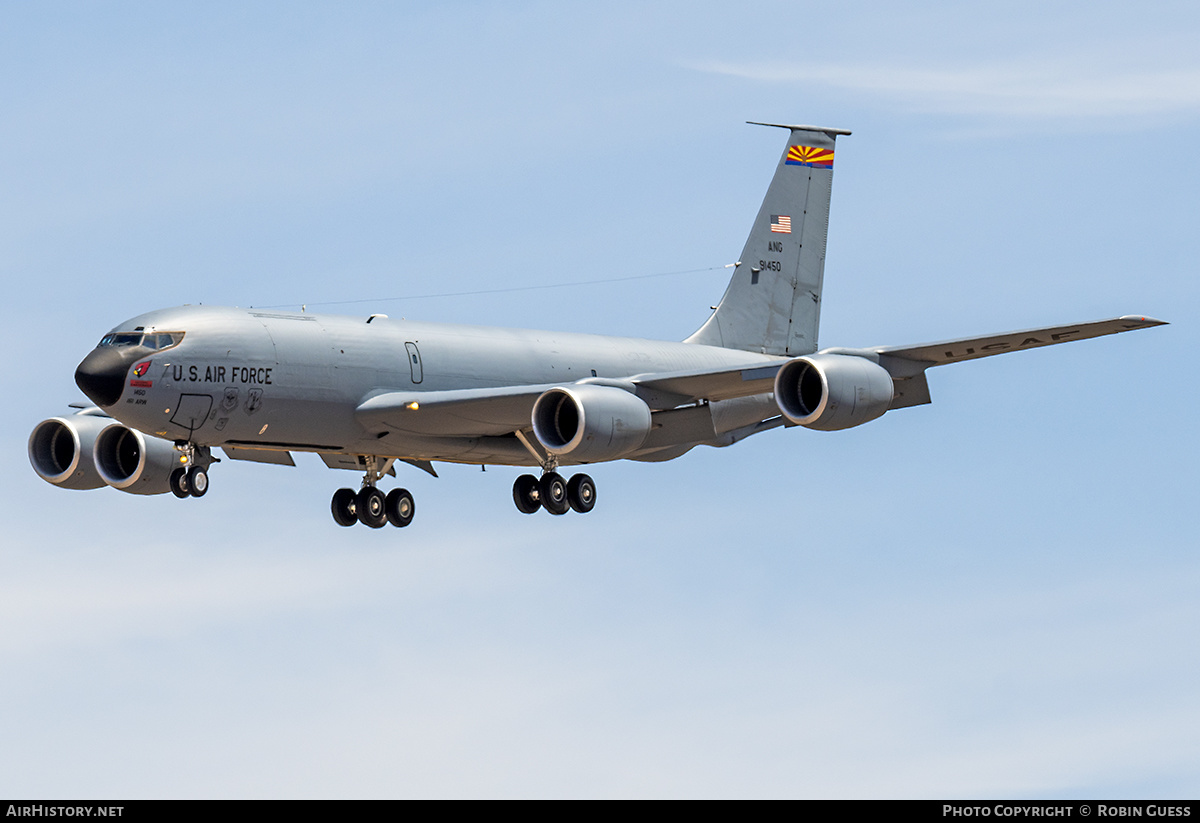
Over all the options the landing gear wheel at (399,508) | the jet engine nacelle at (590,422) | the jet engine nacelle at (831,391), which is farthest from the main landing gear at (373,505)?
the jet engine nacelle at (831,391)

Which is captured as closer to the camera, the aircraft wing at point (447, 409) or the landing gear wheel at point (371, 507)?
the aircraft wing at point (447, 409)

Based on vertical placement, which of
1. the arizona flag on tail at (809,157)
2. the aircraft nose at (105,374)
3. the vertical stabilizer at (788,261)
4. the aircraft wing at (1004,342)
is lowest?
the aircraft nose at (105,374)

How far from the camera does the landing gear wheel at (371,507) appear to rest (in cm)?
4312

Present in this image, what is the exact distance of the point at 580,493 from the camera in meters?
41.8

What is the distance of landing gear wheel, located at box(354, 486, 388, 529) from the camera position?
43125mm

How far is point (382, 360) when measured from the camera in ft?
133

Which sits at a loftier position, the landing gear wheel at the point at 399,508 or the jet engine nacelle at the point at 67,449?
the jet engine nacelle at the point at 67,449

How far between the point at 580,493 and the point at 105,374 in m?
10.8

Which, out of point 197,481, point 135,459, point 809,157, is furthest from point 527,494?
point 809,157

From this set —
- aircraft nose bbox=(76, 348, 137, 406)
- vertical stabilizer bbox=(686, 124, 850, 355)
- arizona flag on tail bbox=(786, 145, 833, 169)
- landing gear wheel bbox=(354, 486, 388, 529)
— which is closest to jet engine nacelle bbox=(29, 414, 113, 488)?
aircraft nose bbox=(76, 348, 137, 406)

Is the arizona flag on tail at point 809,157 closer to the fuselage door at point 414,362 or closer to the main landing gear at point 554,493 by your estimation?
the main landing gear at point 554,493

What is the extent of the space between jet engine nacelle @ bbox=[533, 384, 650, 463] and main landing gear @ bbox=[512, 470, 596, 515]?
1.83 meters

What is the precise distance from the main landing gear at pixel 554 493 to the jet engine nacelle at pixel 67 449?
995 centimetres

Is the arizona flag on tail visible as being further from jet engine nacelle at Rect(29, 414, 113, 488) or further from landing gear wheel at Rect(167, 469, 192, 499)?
landing gear wheel at Rect(167, 469, 192, 499)
